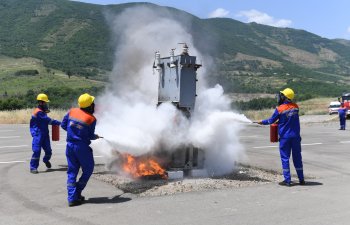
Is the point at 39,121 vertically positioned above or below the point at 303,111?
above

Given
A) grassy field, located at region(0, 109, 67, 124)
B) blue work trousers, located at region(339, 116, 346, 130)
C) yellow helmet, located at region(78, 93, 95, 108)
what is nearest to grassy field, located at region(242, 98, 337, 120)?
blue work trousers, located at region(339, 116, 346, 130)

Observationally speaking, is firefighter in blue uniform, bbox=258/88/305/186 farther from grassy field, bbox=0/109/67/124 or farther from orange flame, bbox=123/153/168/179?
grassy field, bbox=0/109/67/124

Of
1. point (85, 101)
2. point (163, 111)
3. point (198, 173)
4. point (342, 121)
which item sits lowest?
point (198, 173)

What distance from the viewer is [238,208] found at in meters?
7.40

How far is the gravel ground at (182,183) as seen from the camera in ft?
28.7

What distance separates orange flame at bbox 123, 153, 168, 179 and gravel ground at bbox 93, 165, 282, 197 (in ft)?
0.67

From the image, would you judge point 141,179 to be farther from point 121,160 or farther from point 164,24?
point 164,24

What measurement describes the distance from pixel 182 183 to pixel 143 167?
1.11 m

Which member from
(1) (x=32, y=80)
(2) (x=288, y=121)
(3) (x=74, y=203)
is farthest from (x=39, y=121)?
(1) (x=32, y=80)

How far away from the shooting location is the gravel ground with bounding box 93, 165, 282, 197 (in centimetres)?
876

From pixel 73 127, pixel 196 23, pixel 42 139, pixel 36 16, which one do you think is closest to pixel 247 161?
pixel 196 23

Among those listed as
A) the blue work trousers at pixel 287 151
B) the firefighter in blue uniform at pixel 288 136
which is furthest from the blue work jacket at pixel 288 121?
the blue work trousers at pixel 287 151

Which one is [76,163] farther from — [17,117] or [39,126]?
[17,117]

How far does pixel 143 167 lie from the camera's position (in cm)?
992
